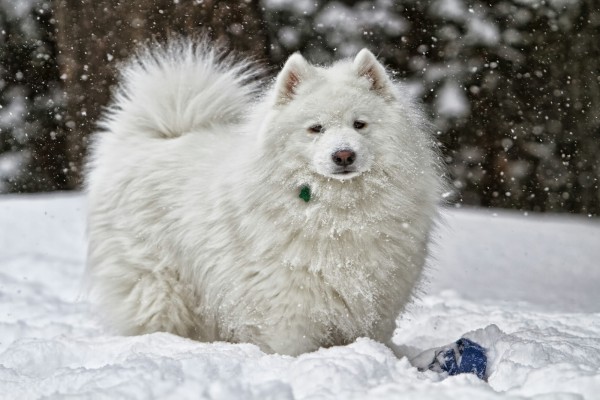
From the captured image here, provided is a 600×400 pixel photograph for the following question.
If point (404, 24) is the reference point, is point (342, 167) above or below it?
below

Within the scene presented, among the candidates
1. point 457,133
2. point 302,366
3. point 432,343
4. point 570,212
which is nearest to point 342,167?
point 302,366

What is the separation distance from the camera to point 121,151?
4590 mm

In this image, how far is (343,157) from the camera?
339cm

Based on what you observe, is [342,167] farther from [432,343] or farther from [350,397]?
[432,343]

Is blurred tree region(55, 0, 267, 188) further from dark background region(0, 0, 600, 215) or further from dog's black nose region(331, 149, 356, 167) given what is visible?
dog's black nose region(331, 149, 356, 167)

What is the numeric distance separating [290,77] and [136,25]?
4589mm

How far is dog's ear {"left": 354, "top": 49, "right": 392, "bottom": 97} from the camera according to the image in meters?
3.80

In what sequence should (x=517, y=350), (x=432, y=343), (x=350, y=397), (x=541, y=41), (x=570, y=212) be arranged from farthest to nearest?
(x=570, y=212), (x=541, y=41), (x=432, y=343), (x=517, y=350), (x=350, y=397)

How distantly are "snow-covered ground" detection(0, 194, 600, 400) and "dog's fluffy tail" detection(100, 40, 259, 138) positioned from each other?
4.47ft

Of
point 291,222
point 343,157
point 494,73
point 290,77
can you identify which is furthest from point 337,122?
point 494,73

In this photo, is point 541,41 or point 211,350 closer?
point 211,350

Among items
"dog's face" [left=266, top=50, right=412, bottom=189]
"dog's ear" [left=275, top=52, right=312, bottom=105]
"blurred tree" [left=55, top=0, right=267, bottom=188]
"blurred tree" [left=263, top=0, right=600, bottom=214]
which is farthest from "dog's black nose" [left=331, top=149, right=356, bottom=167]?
"blurred tree" [left=263, top=0, right=600, bottom=214]

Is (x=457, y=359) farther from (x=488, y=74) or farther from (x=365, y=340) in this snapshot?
(x=488, y=74)

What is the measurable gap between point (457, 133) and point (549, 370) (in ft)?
28.1
